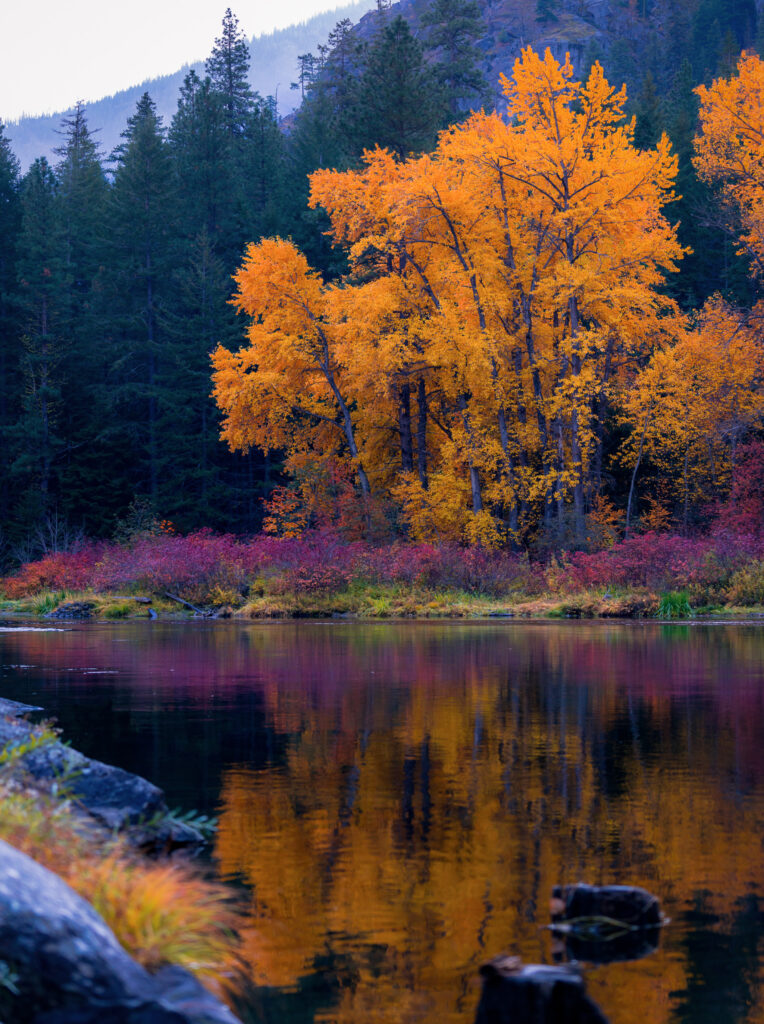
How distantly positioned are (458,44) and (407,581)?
5356 cm

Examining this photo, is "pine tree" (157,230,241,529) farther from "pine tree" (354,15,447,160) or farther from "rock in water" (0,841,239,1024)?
"rock in water" (0,841,239,1024)

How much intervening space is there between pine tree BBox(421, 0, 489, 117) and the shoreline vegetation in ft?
138

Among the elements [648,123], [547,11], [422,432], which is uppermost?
[547,11]

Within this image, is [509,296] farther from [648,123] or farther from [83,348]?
[83,348]

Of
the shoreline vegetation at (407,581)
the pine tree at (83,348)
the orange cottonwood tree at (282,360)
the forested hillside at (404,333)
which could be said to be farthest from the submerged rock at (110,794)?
the pine tree at (83,348)

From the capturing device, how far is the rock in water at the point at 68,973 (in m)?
4.79

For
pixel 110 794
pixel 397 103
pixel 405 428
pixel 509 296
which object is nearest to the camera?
pixel 110 794

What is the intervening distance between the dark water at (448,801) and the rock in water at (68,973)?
105 centimetres

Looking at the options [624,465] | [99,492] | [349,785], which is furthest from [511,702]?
[99,492]

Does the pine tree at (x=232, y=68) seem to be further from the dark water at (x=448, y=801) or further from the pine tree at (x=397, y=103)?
the dark water at (x=448, y=801)

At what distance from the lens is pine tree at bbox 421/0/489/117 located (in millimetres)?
76250

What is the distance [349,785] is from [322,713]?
4.66 meters

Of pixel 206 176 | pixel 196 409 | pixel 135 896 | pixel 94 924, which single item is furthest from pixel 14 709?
pixel 206 176

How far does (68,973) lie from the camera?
4.84m
